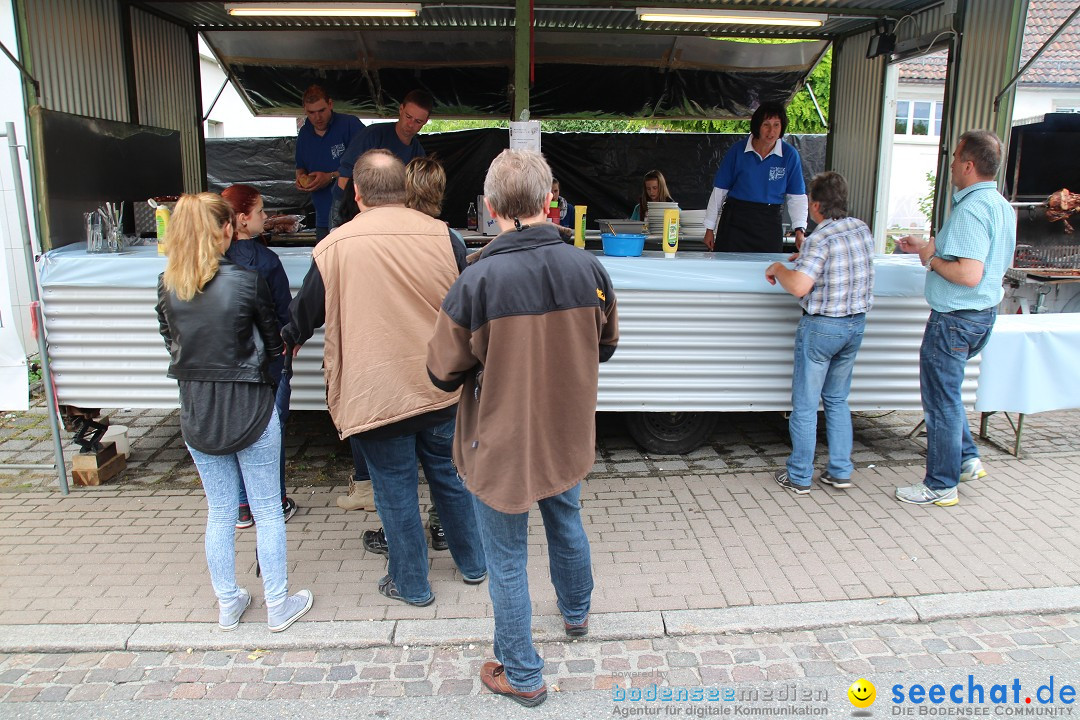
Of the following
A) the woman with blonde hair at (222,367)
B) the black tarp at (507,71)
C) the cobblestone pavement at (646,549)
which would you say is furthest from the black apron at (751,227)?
the woman with blonde hair at (222,367)

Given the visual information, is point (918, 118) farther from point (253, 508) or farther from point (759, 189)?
point (253, 508)

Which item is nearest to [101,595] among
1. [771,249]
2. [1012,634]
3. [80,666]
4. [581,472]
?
[80,666]

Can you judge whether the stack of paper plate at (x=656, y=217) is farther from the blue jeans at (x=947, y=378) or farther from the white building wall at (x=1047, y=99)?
the white building wall at (x=1047, y=99)

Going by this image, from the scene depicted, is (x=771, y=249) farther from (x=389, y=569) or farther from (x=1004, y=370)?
(x=389, y=569)

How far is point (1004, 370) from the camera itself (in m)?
4.80

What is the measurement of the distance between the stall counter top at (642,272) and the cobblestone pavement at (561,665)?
2.05 m

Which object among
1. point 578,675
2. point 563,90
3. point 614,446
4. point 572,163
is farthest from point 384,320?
point 572,163

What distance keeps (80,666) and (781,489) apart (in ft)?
11.7

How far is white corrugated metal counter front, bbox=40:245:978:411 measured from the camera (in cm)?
432

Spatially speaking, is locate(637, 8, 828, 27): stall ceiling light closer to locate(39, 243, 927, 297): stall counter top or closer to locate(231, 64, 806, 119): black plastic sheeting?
locate(231, 64, 806, 119): black plastic sheeting

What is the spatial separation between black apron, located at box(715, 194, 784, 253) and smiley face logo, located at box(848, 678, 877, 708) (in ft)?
11.7

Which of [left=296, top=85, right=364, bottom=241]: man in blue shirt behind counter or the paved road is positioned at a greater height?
[left=296, top=85, right=364, bottom=241]: man in blue shirt behind counter

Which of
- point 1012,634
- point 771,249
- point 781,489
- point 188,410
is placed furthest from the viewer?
point 771,249

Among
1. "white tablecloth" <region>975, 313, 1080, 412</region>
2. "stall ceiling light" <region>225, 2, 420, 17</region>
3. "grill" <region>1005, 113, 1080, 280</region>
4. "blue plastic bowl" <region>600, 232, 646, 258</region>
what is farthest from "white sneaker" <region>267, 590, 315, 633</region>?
"grill" <region>1005, 113, 1080, 280</region>
